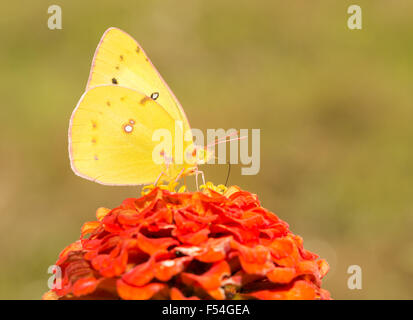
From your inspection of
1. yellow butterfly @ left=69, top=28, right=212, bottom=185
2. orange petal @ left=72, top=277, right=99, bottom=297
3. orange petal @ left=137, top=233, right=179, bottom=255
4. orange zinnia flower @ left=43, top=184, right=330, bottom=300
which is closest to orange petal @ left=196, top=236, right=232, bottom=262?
orange zinnia flower @ left=43, top=184, right=330, bottom=300

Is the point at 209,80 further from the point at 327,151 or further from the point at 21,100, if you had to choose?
the point at 21,100

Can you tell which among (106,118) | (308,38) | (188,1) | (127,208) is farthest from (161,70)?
(127,208)

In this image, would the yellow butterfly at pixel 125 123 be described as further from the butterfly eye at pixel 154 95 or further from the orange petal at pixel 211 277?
the orange petal at pixel 211 277

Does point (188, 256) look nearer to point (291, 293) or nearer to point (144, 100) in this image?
point (291, 293)

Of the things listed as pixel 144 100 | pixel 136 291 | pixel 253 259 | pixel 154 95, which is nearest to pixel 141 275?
pixel 136 291

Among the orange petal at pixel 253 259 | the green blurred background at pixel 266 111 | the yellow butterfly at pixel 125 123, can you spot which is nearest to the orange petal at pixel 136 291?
the orange petal at pixel 253 259

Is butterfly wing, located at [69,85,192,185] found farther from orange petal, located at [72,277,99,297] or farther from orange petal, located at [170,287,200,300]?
orange petal, located at [170,287,200,300]
